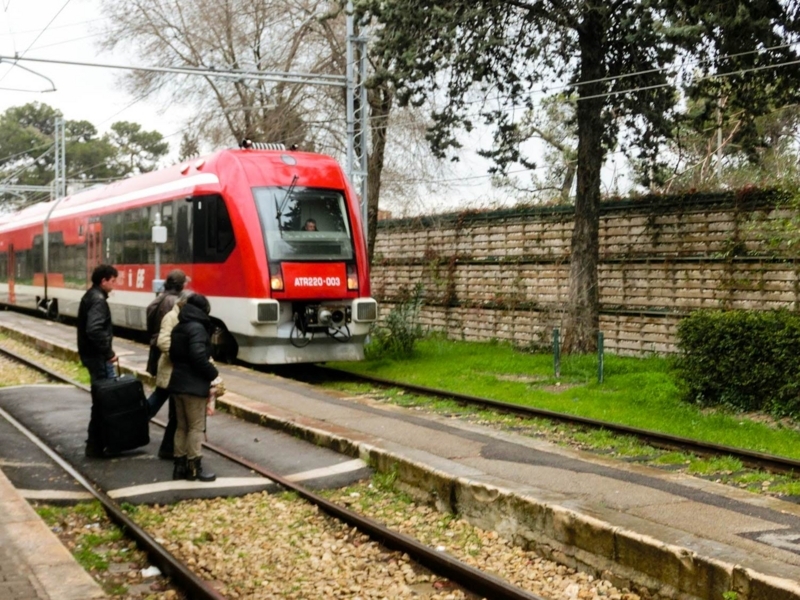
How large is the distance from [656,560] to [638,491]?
1849 millimetres

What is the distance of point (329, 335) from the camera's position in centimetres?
1591

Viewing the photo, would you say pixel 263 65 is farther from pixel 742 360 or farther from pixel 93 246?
pixel 742 360

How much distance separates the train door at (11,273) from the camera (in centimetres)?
3269

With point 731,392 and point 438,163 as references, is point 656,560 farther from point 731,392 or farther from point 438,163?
point 438,163

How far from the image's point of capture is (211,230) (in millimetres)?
16172

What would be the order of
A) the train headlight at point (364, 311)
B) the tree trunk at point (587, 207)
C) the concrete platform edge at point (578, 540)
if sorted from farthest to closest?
the tree trunk at point (587, 207) < the train headlight at point (364, 311) < the concrete platform edge at point (578, 540)

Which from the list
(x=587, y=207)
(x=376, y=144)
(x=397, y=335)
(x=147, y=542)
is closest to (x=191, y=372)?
(x=147, y=542)

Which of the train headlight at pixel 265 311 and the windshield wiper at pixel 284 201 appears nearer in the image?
the train headlight at pixel 265 311

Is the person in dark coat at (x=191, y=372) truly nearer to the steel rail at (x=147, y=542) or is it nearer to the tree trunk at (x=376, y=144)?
the steel rail at (x=147, y=542)

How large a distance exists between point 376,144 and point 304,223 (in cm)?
693

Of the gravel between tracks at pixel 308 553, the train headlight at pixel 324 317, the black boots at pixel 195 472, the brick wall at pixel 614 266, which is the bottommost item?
the gravel between tracks at pixel 308 553

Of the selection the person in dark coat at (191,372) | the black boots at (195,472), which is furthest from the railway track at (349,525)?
the person in dark coat at (191,372)

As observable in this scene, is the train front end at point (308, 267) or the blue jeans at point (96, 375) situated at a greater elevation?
the train front end at point (308, 267)

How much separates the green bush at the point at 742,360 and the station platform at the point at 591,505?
281 centimetres
